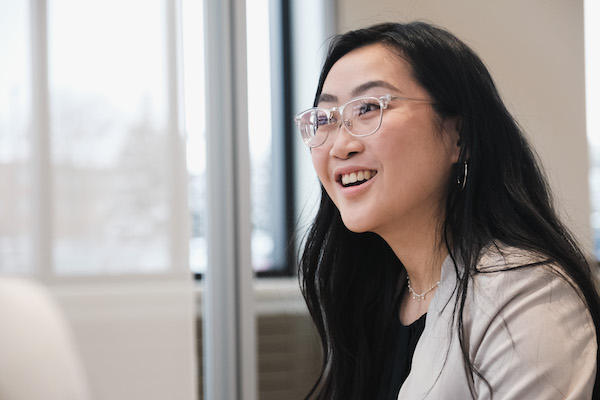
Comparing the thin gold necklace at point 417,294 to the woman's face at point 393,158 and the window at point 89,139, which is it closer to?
the woman's face at point 393,158

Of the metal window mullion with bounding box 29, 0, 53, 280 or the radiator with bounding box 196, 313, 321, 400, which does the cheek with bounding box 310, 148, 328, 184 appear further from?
the radiator with bounding box 196, 313, 321, 400

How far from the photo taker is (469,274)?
1277 mm

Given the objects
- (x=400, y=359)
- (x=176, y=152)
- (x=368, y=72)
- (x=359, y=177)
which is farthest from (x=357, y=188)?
(x=176, y=152)

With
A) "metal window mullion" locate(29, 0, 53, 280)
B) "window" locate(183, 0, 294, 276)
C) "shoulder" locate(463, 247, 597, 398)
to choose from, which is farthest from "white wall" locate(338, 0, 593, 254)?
"shoulder" locate(463, 247, 597, 398)

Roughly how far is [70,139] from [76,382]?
2.53ft

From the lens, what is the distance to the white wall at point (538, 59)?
8.90 ft

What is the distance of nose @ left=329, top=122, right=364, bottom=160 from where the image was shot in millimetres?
1451

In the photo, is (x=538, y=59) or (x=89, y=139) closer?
(x=89, y=139)

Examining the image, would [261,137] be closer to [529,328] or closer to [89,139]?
[89,139]

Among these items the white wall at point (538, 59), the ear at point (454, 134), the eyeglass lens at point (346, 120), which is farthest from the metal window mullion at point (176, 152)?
the ear at point (454, 134)

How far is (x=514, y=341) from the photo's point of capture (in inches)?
45.5

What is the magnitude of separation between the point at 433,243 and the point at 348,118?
0.31 metres

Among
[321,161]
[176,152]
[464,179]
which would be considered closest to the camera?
[464,179]

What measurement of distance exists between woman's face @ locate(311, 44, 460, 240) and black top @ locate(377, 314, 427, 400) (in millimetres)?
206
